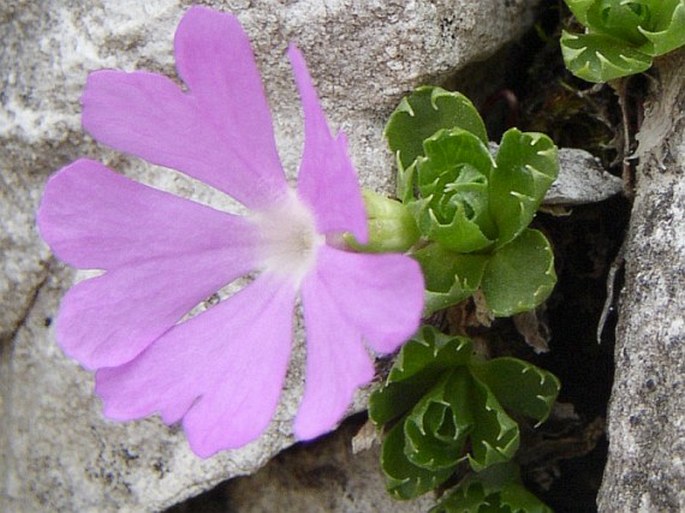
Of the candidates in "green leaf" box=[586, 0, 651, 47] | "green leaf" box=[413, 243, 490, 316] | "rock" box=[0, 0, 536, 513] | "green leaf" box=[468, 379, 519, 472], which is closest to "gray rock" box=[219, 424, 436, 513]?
"rock" box=[0, 0, 536, 513]

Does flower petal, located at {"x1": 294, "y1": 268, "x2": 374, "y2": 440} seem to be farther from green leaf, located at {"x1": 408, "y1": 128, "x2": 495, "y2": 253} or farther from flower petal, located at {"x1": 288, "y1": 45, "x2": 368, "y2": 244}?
green leaf, located at {"x1": 408, "y1": 128, "x2": 495, "y2": 253}

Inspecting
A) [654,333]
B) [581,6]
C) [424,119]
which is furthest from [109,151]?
[654,333]

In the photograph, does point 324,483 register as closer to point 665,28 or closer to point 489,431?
point 489,431

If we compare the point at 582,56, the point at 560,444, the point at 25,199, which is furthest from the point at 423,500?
the point at 25,199

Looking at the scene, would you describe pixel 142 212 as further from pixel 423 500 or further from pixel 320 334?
pixel 423 500

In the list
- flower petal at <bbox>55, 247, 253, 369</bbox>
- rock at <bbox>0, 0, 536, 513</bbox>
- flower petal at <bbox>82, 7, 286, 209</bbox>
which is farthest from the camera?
rock at <bbox>0, 0, 536, 513</bbox>
